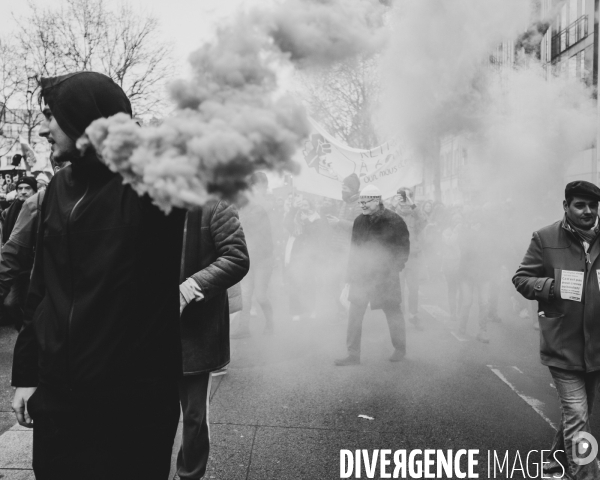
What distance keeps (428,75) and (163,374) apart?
3.61 meters

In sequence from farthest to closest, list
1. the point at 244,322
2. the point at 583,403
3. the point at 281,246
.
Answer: the point at 281,246, the point at 244,322, the point at 583,403

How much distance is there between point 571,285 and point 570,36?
22.3ft

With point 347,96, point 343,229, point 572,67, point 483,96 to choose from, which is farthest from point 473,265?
point 347,96

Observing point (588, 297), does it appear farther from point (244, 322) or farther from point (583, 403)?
point (244, 322)

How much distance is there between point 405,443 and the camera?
12.9 ft

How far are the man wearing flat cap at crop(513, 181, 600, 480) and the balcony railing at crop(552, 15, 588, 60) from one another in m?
4.70

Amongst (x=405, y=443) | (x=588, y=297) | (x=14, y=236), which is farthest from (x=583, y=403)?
(x=14, y=236)

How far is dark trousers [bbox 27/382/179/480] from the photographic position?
1.72m

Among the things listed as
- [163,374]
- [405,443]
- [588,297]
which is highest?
[588,297]

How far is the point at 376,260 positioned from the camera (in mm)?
6105

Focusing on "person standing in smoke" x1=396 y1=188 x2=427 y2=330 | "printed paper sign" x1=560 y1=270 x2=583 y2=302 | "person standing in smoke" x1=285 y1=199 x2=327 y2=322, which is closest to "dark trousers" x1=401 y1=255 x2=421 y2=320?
"person standing in smoke" x1=396 y1=188 x2=427 y2=330

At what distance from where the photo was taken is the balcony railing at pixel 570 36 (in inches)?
300

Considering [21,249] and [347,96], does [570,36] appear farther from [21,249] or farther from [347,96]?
[21,249]

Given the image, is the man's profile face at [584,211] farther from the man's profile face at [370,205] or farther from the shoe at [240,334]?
the shoe at [240,334]
